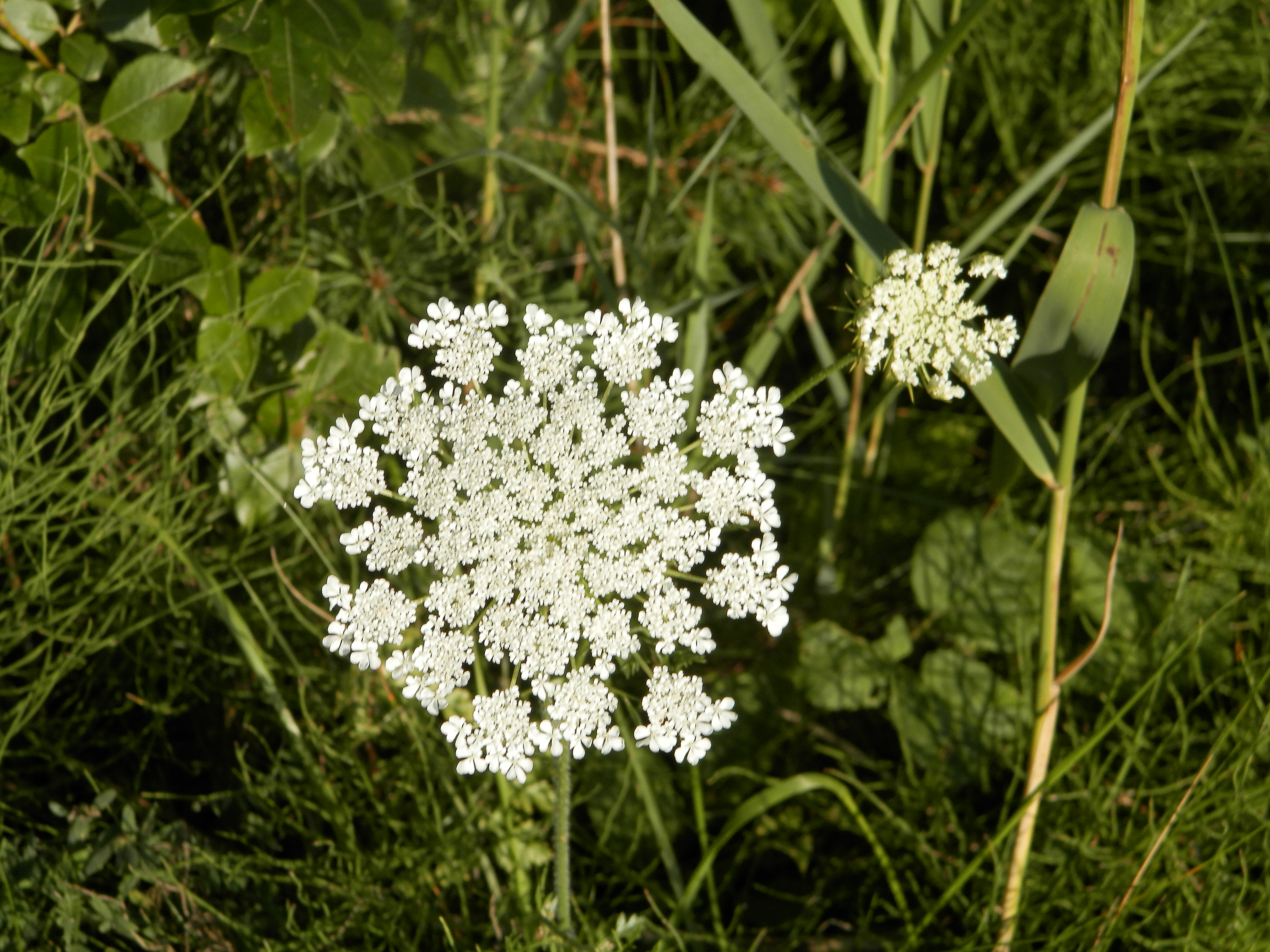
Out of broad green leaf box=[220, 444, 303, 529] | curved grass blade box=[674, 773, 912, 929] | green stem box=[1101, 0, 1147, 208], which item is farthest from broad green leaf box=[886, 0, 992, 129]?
broad green leaf box=[220, 444, 303, 529]

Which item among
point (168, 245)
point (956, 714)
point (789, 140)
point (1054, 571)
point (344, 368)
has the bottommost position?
point (956, 714)

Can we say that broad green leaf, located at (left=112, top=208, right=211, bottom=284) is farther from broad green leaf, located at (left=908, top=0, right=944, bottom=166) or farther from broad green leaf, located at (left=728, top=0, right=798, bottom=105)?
broad green leaf, located at (left=908, top=0, right=944, bottom=166)

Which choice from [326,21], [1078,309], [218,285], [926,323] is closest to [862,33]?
[1078,309]

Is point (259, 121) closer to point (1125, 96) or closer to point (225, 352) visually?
point (225, 352)

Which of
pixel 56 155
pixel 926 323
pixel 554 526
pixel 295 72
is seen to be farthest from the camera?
pixel 56 155

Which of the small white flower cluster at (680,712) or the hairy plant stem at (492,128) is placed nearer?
the small white flower cluster at (680,712)

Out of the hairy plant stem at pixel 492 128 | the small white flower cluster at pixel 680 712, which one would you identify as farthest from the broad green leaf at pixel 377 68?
the small white flower cluster at pixel 680 712

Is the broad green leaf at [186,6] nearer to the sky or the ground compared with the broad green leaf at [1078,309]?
nearer to the sky

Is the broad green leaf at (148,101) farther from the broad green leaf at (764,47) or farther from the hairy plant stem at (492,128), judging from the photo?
the broad green leaf at (764,47)
